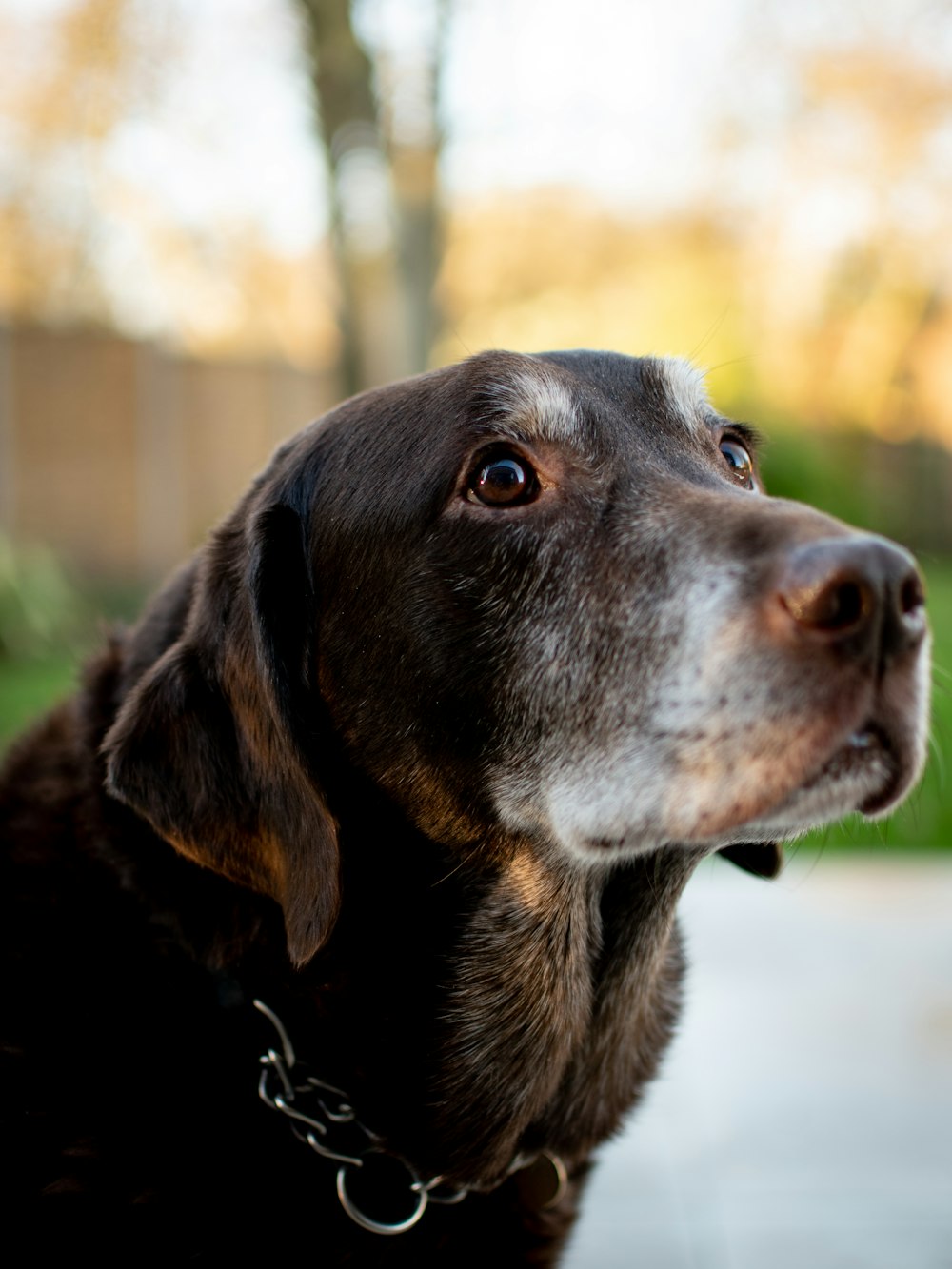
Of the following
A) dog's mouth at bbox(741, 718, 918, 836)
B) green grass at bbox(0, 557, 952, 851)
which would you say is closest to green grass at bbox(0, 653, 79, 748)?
green grass at bbox(0, 557, 952, 851)

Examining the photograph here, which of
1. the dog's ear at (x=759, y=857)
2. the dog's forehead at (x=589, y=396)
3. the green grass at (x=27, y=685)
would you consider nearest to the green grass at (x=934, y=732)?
the green grass at (x=27, y=685)

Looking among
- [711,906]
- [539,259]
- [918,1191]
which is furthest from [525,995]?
[539,259]

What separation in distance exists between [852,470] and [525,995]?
1748 cm

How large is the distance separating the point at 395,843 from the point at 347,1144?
55 cm

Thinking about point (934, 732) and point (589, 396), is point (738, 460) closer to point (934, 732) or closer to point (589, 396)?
point (589, 396)

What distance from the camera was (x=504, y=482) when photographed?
7.40ft

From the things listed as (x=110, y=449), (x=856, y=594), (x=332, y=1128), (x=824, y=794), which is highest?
(x=856, y=594)

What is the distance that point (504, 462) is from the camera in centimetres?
226

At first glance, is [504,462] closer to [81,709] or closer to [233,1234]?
[81,709]

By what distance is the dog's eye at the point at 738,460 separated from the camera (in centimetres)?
265

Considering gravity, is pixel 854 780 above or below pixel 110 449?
above

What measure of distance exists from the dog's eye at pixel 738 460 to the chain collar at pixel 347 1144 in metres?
1.49

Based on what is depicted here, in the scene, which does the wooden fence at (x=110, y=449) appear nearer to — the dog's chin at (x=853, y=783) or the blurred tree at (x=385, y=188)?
the blurred tree at (x=385, y=188)

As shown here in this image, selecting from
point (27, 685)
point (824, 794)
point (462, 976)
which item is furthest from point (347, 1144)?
point (27, 685)
